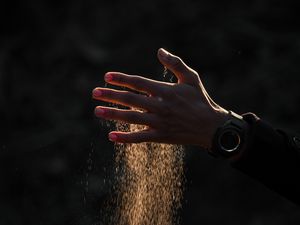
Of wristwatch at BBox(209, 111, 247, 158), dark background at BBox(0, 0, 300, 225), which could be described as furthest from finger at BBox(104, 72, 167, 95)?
dark background at BBox(0, 0, 300, 225)

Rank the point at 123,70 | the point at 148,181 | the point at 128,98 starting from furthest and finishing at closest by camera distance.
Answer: the point at 123,70 < the point at 148,181 < the point at 128,98

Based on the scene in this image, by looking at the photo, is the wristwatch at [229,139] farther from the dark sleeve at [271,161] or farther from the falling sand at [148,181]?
the falling sand at [148,181]

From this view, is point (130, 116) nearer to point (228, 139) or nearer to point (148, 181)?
point (228, 139)

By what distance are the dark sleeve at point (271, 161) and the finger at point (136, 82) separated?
21 cm

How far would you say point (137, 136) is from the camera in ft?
3.67

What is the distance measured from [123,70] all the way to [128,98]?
15.8 feet

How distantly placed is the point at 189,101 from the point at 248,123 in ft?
0.44

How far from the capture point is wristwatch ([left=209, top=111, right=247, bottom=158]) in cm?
115

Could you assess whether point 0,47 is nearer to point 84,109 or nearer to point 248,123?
point 84,109

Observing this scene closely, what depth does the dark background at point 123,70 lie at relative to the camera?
5195mm

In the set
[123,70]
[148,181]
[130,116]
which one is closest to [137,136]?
[130,116]

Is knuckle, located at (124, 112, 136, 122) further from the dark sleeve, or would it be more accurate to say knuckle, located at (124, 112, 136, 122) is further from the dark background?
the dark background

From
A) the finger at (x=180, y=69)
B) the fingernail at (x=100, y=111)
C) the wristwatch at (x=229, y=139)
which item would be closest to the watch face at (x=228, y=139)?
the wristwatch at (x=229, y=139)

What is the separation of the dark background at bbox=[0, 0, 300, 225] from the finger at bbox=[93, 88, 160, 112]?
3829mm
